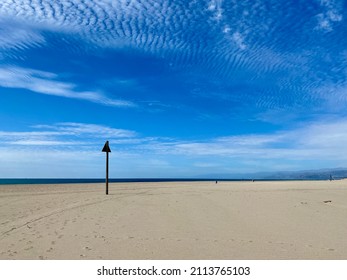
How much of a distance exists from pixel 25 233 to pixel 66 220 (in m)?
2.54

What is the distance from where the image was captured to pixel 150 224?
11.1m

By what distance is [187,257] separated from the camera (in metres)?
7.01

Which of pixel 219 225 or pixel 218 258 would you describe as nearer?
pixel 218 258

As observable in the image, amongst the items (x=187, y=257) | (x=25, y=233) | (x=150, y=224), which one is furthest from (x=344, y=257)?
(x=25, y=233)

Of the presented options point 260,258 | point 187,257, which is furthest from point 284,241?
point 187,257

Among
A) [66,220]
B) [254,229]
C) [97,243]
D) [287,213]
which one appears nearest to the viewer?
[97,243]

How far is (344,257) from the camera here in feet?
22.8

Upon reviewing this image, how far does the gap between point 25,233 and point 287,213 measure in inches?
460

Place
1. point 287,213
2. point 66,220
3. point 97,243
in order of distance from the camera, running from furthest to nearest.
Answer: point 287,213 < point 66,220 < point 97,243
